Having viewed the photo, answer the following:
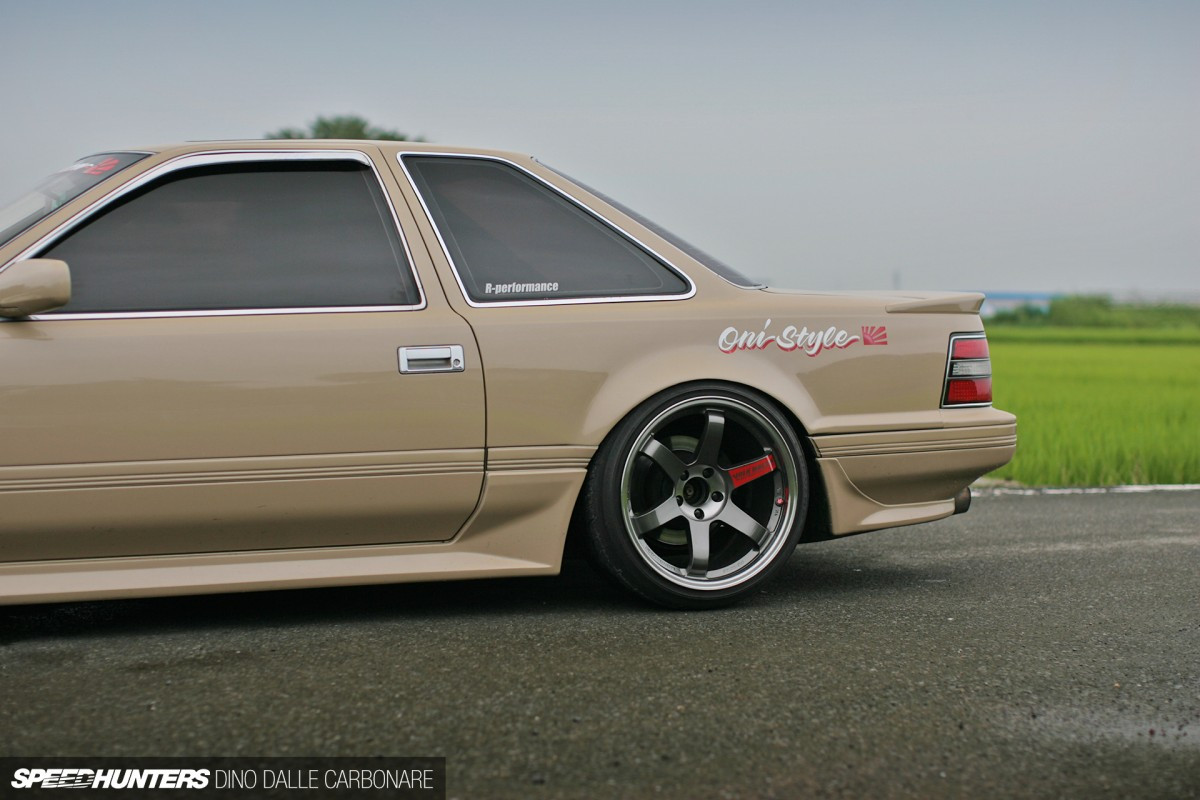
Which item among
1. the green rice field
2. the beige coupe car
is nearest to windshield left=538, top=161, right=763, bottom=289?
the beige coupe car

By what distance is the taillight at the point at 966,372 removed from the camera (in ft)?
14.0

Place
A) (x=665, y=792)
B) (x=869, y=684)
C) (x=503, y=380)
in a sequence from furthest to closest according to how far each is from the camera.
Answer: (x=503, y=380)
(x=869, y=684)
(x=665, y=792)

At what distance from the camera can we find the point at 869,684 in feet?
10.4

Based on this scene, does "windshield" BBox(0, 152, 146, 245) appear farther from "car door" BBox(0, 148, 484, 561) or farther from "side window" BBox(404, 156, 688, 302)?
"side window" BBox(404, 156, 688, 302)

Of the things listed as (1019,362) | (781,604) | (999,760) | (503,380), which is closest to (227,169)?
(503,380)

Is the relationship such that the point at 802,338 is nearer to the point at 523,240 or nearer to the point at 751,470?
the point at 751,470

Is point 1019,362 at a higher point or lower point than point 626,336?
lower

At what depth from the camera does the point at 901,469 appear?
4219 millimetres

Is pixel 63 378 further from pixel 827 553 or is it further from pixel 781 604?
pixel 827 553

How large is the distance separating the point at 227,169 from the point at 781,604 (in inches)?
91.9

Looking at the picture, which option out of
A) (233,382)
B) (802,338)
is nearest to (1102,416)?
(802,338)

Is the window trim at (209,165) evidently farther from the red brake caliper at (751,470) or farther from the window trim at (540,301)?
the red brake caliper at (751,470)

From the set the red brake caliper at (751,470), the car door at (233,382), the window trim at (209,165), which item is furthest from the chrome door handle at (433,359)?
the red brake caliper at (751,470)

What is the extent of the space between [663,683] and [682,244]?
5.53 feet
